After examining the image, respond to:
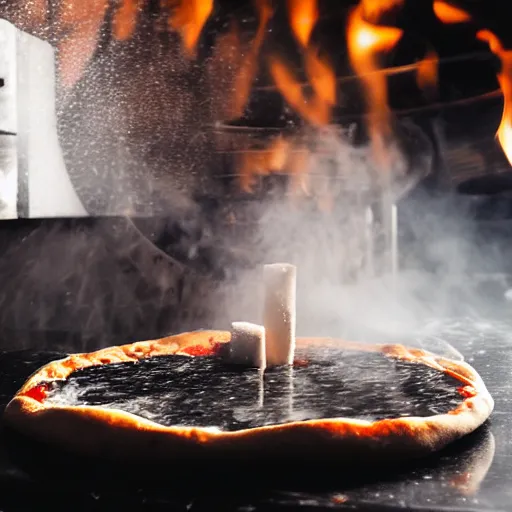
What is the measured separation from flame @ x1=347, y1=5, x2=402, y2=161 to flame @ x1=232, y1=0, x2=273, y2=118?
0.50 m

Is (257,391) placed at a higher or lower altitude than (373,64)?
lower

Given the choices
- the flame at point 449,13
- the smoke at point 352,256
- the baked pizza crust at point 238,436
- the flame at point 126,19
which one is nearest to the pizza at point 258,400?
the baked pizza crust at point 238,436

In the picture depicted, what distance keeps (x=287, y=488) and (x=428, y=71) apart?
2841 mm

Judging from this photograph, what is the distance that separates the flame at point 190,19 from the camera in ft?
11.4

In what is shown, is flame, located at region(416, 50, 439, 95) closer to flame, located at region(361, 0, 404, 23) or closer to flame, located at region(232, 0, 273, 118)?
flame, located at region(361, 0, 404, 23)

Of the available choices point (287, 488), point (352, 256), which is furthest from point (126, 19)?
point (287, 488)

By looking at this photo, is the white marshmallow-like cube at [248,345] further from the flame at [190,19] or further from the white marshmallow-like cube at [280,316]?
the flame at [190,19]

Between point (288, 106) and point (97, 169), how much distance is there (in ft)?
3.95

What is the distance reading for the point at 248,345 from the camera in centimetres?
184

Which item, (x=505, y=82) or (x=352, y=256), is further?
(x=352, y=256)

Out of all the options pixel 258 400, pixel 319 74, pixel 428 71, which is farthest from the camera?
pixel 319 74

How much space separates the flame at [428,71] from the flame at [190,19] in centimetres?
124

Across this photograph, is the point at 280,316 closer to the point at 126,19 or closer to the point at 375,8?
the point at 375,8

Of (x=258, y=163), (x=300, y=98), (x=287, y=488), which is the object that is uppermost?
(x=300, y=98)
